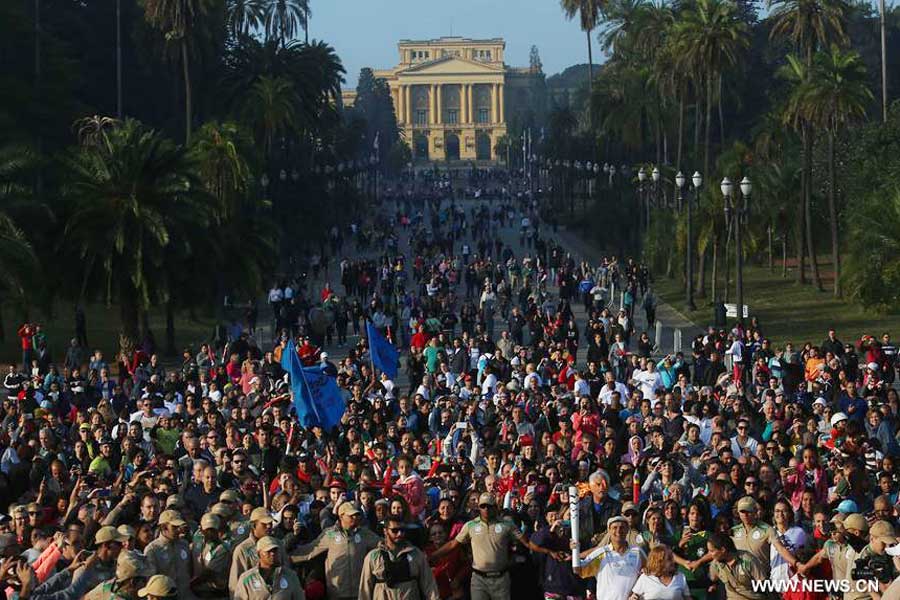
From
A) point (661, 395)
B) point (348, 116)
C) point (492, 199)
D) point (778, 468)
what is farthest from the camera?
point (348, 116)

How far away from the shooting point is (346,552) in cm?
1266

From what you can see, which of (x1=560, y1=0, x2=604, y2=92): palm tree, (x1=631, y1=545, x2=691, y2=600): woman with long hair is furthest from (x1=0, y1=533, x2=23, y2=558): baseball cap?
(x1=560, y1=0, x2=604, y2=92): palm tree

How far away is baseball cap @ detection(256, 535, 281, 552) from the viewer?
1160cm

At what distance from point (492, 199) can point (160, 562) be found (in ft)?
346

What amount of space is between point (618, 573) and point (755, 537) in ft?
4.63

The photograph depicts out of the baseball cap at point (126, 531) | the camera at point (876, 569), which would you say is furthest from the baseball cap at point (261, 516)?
the camera at point (876, 569)

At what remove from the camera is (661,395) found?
2294 centimetres

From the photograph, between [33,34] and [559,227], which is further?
[559,227]

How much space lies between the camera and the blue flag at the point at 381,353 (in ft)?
87.9

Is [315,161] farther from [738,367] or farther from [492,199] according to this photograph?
[738,367]

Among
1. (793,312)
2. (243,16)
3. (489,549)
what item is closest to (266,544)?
(489,549)

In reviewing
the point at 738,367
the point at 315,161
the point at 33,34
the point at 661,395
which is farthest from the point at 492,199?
the point at 661,395

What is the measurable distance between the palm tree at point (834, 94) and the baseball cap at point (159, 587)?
41110 millimetres

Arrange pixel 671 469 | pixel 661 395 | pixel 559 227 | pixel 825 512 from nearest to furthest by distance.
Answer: pixel 825 512, pixel 671 469, pixel 661 395, pixel 559 227
